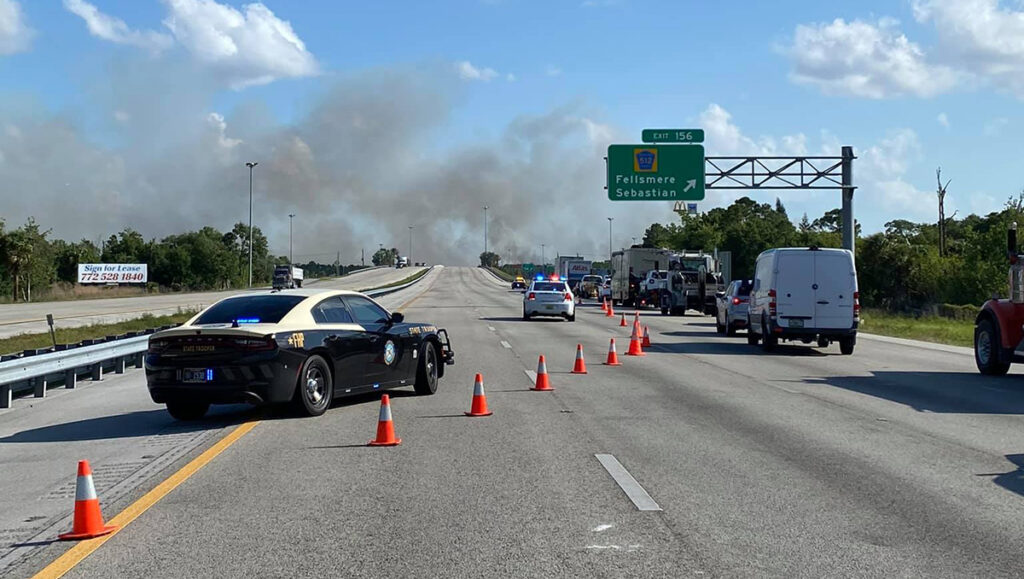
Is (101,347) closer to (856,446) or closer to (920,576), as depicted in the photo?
(856,446)

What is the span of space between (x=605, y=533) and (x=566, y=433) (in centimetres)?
448

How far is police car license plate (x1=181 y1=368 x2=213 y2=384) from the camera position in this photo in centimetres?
1163

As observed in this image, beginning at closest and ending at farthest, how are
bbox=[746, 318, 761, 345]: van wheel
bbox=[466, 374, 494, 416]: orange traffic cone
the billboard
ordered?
1. bbox=[466, 374, 494, 416]: orange traffic cone
2. bbox=[746, 318, 761, 345]: van wheel
3. the billboard

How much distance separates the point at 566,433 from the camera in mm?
11336

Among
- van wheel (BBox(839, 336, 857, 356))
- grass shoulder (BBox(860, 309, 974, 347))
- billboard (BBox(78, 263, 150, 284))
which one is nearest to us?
van wheel (BBox(839, 336, 857, 356))

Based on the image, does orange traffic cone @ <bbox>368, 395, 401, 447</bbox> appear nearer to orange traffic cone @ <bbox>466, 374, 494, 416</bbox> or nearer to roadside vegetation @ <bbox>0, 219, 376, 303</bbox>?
orange traffic cone @ <bbox>466, 374, 494, 416</bbox>

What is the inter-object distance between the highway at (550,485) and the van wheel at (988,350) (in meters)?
2.87

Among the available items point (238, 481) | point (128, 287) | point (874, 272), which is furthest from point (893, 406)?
point (128, 287)

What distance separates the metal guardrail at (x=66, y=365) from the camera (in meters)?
14.1

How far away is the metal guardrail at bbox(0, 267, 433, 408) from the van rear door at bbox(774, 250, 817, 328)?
13684 millimetres

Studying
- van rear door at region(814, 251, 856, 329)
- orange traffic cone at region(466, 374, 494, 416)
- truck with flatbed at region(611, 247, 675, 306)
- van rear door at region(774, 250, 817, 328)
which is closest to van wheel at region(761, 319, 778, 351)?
van rear door at region(774, 250, 817, 328)

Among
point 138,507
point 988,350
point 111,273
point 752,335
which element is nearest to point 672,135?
point 752,335

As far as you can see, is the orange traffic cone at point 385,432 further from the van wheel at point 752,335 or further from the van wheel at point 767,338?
the van wheel at point 752,335

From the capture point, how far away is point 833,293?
24031 millimetres
